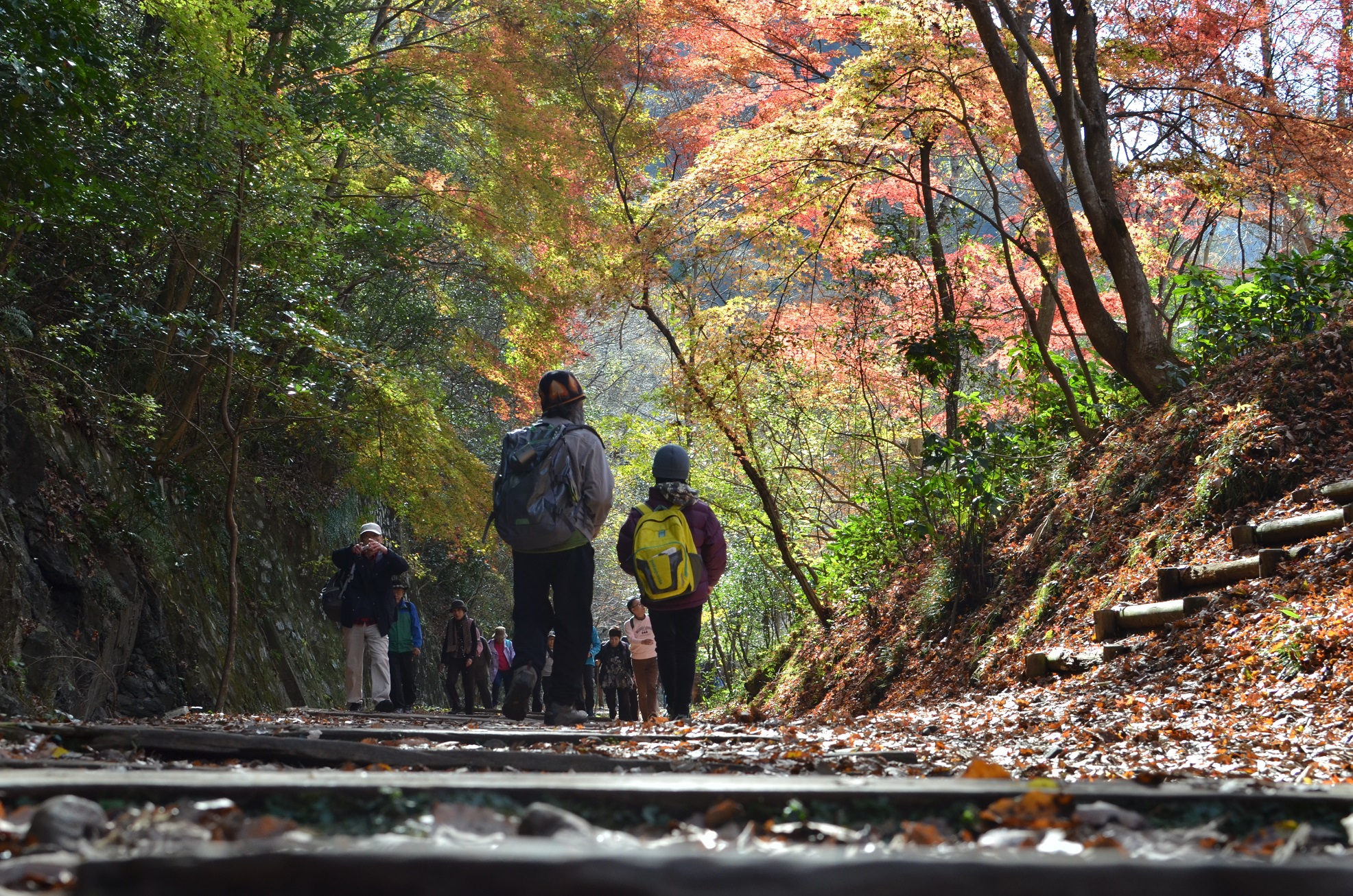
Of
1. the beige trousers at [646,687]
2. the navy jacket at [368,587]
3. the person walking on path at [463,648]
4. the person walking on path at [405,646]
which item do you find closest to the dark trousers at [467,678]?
the person walking on path at [463,648]

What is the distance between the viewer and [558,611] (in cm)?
605

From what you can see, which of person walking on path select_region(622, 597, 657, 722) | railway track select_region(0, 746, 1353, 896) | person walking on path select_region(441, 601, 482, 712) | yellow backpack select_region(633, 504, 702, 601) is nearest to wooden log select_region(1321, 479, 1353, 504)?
yellow backpack select_region(633, 504, 702, 601)

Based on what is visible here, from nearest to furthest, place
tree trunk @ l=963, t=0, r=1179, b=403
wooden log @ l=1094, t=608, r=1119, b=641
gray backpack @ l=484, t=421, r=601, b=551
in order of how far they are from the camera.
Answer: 1. gray backpack @ l=484, t=421, r=601, b=551
2. wooden log @ l=1094, t=608, r=1119, b=641
3. tree trunk @ l=963, t=0, r=1179, b=403

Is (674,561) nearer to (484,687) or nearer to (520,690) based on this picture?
(520,690)

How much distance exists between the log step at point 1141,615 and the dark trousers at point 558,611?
355 centimetres

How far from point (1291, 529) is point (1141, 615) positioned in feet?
3.44

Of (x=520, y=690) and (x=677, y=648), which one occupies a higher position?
(x=677, y=648)

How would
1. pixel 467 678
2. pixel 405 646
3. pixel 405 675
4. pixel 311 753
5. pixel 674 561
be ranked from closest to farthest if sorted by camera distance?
pixel 311 753 → pixel 674 561 → pixel 405 646 → pixel 405 675 → pixel 467 678

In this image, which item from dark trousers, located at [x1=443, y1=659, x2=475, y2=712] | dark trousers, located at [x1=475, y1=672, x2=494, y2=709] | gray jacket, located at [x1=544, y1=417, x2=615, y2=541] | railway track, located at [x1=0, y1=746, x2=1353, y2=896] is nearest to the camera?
railway track, located at [x1=0, y1=746, x2=1353, y2=896]

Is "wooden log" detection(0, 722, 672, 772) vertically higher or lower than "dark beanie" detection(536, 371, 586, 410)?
lower

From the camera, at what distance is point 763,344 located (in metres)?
11.9

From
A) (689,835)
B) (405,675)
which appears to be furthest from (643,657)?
(689,835)

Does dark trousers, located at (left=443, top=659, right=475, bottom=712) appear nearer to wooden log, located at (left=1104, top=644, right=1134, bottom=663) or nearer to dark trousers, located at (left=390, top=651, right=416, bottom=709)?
dark trousers, located at (left=390, top=651, right=416, bottom=709)

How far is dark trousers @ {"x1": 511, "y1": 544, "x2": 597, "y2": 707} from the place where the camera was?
597 cm
